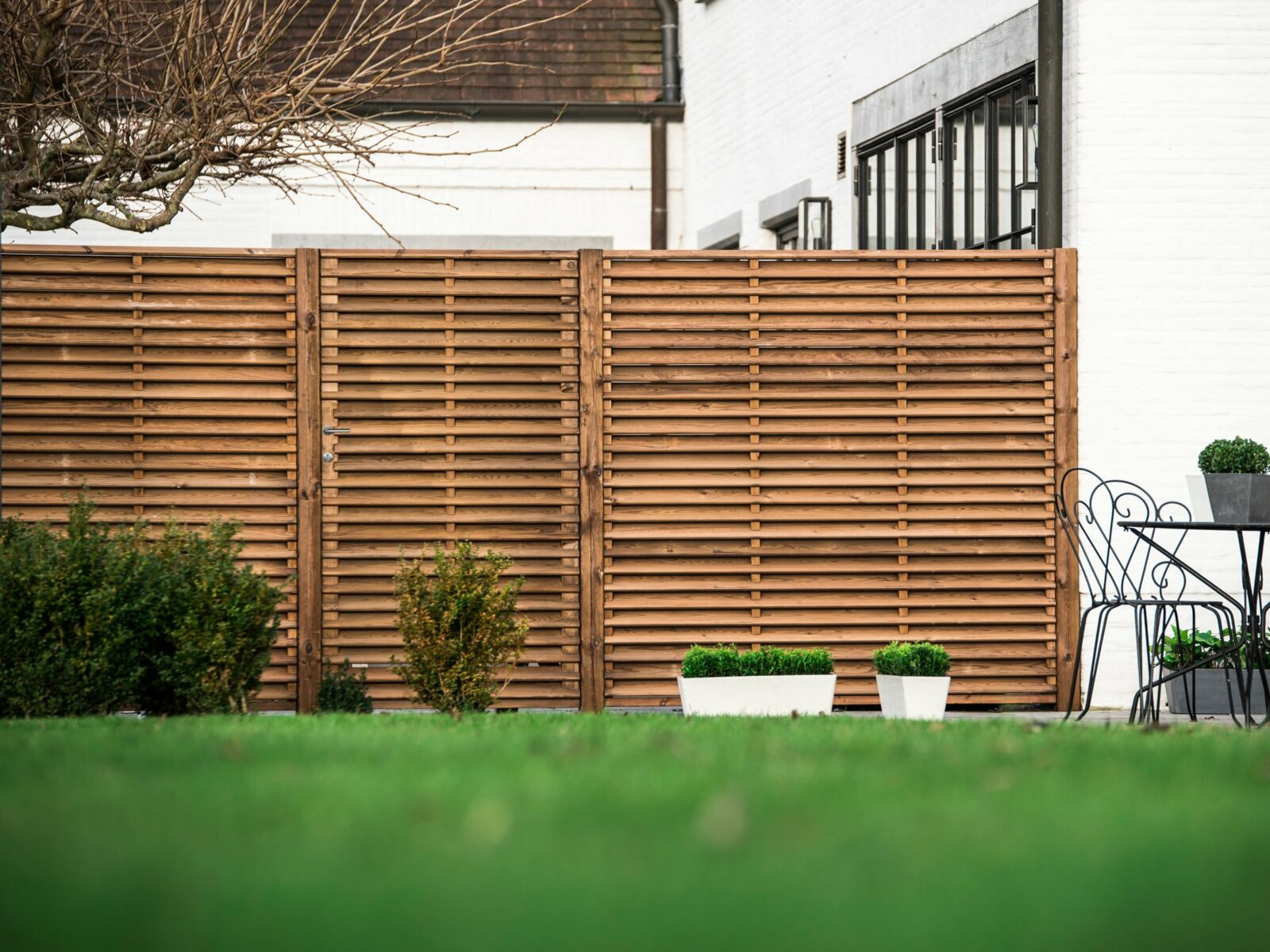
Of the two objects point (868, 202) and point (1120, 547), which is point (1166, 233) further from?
point (868, 202)

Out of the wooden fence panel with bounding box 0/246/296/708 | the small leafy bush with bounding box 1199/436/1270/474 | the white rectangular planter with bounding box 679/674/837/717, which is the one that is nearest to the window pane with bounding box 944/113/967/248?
the small leafy bush with bounding box 1199/436/1270/474

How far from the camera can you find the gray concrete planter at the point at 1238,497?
6.79 metres

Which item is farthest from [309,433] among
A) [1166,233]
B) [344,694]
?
[1166,233]

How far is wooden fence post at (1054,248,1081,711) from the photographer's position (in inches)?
320

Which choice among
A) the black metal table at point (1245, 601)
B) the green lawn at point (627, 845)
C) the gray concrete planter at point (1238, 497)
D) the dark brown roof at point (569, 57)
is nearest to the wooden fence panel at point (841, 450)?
the black metal table at point (1245, 601)

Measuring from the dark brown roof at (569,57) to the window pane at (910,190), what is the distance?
466 centimetres

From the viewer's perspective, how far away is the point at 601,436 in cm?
811

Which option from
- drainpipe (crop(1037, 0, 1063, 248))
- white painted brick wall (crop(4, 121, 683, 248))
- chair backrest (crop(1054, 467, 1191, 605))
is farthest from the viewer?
white painted brick wall (crop(4, 121, 683, 248))

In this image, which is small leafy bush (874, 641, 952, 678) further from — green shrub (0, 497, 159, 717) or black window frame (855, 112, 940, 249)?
black window frame (855, 112, 940, 249)

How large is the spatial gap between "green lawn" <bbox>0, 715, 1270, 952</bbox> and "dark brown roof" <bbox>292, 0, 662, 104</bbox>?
11.5 metres

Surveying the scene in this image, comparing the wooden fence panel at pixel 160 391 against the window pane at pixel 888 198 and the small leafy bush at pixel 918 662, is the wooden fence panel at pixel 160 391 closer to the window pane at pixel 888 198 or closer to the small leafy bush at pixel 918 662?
the small leafy bush at pixel 918 662

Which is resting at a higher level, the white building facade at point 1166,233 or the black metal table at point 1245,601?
the white building facade at point 1166,233

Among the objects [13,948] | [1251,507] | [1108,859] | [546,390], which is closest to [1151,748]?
[1108,859]

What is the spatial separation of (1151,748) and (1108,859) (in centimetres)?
182
